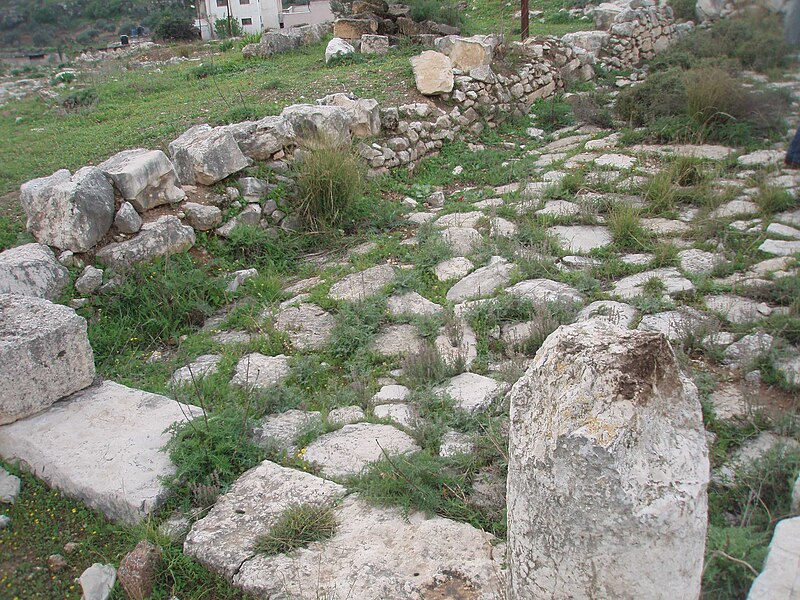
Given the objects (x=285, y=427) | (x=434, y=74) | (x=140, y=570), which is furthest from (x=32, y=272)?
(x=434, y=74)

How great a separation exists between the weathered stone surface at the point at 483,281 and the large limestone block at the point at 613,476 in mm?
3069

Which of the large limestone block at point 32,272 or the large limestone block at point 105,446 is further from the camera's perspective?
the large limestone block at point 32,272

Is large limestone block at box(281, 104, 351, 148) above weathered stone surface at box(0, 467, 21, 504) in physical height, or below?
above

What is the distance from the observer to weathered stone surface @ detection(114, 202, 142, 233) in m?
5.53

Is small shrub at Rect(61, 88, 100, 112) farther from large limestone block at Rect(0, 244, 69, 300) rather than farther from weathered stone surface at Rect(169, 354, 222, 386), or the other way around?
weathered stone surface at Rect(169, 354, 222, 386)

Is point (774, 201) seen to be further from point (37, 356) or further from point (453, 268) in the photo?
point (37, 356)

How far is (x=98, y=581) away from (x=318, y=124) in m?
5.23

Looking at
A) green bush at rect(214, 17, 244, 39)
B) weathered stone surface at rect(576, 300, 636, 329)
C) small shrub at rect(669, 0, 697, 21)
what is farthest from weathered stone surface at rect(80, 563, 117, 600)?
green bush at rect(214, 17, 244, 39)

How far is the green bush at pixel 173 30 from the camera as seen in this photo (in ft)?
79.5

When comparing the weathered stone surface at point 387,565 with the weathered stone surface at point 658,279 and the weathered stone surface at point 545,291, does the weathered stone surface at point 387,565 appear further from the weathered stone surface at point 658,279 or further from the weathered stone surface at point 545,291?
the weathered stone surface at point 658,279

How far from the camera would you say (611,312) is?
433 centimetres

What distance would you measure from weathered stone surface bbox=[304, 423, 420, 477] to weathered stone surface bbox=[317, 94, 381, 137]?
15.4 ft

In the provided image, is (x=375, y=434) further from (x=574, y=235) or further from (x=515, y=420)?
(x=574, y=235)

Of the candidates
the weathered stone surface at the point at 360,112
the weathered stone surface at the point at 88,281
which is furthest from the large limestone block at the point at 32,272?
the weathered stone surface at the point at 360,112
